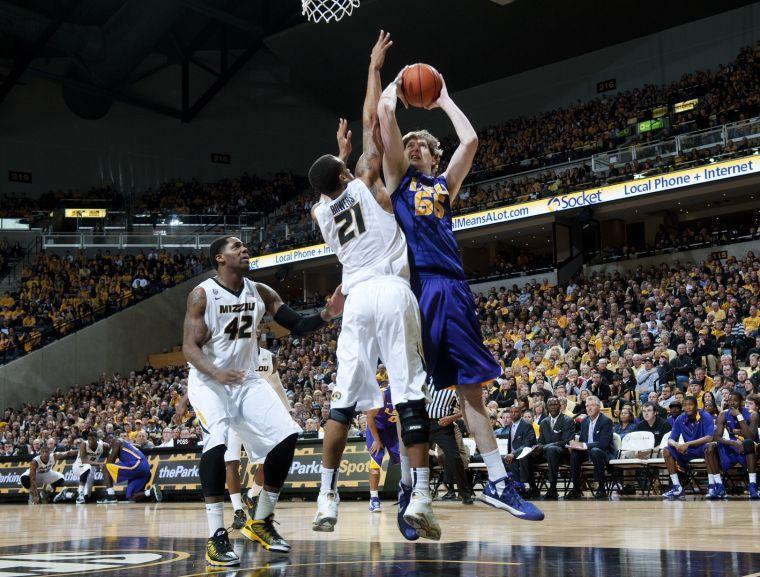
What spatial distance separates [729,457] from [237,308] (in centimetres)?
793

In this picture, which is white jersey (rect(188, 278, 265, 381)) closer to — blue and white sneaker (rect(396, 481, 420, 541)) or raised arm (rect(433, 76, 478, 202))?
blue and white sneaker (rect(396, 481, 420, 541))

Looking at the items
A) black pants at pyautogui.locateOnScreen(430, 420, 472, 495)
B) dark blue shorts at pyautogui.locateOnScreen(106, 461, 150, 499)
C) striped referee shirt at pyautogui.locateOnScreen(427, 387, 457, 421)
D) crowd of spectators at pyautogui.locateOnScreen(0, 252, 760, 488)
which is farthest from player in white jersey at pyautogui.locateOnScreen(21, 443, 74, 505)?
striped referee shirt at pyautogui.locateOnScreen(427, 387, 457, 421)

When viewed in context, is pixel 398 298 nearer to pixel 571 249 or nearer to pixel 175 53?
pixel 571 249

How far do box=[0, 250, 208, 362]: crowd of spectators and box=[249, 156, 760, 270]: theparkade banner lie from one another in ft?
24.9

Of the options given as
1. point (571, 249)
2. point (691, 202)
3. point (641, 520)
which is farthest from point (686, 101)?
point (641, 520)

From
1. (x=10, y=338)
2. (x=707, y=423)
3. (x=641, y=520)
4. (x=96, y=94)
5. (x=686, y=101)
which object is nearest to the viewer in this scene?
(x=641, y=520)

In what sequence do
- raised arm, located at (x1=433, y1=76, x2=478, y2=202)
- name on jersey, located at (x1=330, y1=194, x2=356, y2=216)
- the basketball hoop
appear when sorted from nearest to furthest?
name on jersey, located at (x1=330, y1=194, x2=356, y2=216) < raised arm, located at (x1=433, y1=76, x2=478, y2=202) < the basketball hoop

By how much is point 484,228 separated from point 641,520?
19.9 m

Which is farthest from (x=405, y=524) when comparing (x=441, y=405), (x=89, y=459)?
(x=89, y=459)

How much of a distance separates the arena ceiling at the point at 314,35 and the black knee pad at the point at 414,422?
89.3 ft

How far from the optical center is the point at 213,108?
41312 millimetres

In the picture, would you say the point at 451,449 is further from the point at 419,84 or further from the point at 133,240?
the point at 133,240

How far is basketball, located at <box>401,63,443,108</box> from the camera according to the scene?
507 centimetres

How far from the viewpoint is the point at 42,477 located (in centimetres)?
1756
